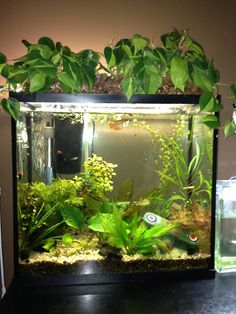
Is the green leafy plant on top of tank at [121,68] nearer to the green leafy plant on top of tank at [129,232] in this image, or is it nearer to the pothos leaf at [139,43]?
the pothos leaf at [139,43]

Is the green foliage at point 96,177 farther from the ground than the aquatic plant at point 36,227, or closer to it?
farther from the ground

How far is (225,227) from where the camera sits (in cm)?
124

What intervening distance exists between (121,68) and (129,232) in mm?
583

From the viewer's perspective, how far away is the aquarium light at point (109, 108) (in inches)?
40.8

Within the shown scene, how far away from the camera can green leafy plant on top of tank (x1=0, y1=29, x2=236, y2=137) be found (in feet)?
2.99

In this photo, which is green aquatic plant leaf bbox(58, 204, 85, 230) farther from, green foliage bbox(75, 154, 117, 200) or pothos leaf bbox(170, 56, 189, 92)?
pothos leaf bbox(170, 56, 189, 92)

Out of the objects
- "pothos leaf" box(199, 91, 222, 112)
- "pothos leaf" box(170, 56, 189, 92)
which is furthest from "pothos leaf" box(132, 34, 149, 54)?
"pothos leaf" box(199, 91, 222, 112)

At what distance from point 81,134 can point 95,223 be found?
1.07 ft

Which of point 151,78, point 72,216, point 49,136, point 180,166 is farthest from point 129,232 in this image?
point 151,78

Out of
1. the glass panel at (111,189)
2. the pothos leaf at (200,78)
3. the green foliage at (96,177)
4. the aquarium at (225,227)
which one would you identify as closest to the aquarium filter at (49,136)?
the glass panel at (111,189)

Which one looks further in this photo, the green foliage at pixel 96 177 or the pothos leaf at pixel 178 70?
the green foliage at pixel 96 177

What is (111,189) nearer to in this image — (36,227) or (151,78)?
(36,227)

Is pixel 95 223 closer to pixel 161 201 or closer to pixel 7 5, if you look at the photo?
pixel 161 201

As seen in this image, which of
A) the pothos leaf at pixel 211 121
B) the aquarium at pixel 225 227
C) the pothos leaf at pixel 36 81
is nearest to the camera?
the pothos leaf at pixel 36 81
